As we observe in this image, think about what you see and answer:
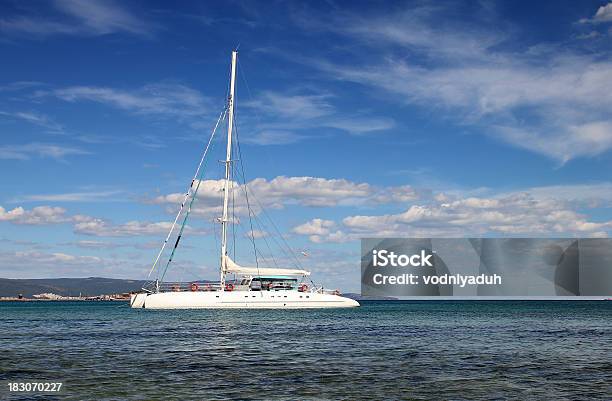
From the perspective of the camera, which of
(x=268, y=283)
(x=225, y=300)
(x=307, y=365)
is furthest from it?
(x=268, y=283)

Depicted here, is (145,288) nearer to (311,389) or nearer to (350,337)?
(350,337)

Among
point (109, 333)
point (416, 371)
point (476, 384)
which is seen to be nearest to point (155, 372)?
point (416, 371)

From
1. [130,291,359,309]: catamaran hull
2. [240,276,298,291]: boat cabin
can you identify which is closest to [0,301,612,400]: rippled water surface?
[130,291,359,309]: catamaran hull

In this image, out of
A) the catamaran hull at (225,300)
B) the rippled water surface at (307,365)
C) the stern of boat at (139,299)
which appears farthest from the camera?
the stern of boat at (139,299)

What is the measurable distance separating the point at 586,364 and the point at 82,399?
2486cm

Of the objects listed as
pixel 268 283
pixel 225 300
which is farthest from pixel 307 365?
pixel 268 283

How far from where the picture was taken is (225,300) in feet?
283

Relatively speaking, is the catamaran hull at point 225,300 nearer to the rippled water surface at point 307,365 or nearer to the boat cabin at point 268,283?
the boat cabin at point 268,283

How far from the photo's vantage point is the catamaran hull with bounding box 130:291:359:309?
3369 inches

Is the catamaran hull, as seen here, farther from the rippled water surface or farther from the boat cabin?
the rippled water surface

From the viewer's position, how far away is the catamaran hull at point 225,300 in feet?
281

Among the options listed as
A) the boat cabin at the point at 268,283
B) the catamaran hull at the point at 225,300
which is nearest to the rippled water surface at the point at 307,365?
the catamaran hull at the point at 225,300

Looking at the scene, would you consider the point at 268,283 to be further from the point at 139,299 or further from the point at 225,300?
the point at 139,299

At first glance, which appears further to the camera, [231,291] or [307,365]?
[231,291]
